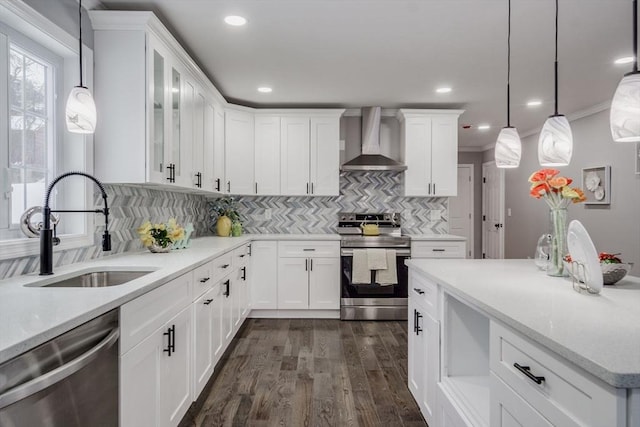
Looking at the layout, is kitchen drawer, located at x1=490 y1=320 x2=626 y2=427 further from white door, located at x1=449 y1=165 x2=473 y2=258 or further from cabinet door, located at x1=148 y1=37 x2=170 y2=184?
white door, located at x1=449 y1=165 x2=473 y2=258

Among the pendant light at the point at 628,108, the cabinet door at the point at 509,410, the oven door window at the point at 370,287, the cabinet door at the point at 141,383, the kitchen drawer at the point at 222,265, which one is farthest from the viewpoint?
the oven door window at the point at 370,287

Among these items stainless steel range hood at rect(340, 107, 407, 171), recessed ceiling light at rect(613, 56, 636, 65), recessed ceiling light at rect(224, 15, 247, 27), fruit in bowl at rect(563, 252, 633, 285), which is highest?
recessed ceiling light at rect(613, 56, 636, 65)

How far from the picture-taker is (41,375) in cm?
99

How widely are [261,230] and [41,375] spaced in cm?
387

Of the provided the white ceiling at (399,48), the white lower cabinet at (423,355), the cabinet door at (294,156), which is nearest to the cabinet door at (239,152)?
the white ceiling at (399,48)

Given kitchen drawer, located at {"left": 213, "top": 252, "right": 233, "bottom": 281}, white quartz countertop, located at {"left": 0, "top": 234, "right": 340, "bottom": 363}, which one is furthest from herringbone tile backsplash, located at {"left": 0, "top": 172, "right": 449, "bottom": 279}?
white quartz countertop, located at {"left": 0, "top": 234, "right": 340, "bottom": 363}

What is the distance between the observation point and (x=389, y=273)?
4.13m

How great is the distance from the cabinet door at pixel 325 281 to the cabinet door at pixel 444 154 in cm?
151

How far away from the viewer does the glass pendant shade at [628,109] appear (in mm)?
1221

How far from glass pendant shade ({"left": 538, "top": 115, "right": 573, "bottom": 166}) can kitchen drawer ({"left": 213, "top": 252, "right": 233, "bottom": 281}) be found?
6.90 ft

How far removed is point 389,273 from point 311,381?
1712 millimetres

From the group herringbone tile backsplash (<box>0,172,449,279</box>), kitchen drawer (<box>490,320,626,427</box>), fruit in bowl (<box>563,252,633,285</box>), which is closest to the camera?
kitchen drawer (<box>490,320,626,427</box>)

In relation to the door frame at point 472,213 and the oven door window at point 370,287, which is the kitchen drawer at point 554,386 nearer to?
the oven door window at point 370,287

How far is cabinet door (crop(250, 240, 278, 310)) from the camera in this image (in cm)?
427
